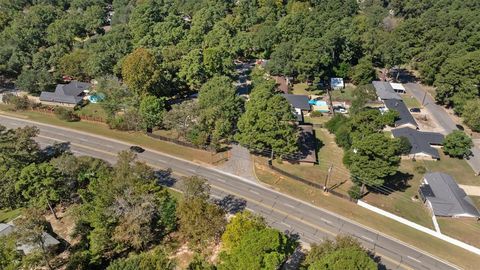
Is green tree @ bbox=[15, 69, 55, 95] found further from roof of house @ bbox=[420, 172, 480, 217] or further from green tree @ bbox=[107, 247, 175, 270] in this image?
roof of house @ bbox=[420, 172, 480, 217]

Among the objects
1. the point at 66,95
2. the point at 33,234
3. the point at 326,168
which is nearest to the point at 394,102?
the point at 326,168

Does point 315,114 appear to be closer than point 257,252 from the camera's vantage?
No

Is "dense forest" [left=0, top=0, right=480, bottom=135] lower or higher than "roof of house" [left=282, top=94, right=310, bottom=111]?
higher

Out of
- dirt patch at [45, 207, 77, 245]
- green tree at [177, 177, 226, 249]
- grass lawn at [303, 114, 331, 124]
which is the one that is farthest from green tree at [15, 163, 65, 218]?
grass lawn at [303, 114, 331, 124]

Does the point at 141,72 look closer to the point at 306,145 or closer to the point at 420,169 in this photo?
the point at 306,145

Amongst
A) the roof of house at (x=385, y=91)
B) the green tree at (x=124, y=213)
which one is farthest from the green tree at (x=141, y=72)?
the roof of house at (x=385, y=91)

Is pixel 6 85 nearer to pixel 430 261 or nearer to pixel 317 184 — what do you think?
pixel 317 184
